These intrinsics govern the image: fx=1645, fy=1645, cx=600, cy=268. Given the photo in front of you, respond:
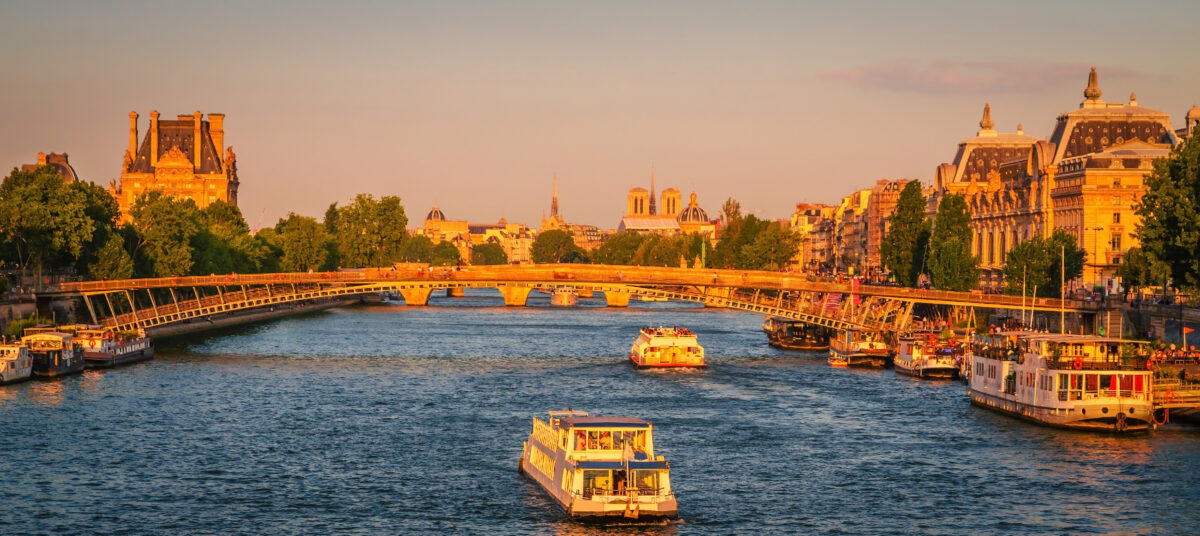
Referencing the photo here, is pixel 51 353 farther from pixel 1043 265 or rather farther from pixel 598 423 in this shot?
pixel 1043 265

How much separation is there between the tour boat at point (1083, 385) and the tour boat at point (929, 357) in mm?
21040

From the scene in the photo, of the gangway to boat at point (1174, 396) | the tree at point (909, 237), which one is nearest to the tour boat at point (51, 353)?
the gangway to boat at point (1174, 396)

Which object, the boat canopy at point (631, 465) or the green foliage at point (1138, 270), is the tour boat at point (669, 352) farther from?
the boat canopy at point (631, 465)

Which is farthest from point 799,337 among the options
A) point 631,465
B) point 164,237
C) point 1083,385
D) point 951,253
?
point 631,465

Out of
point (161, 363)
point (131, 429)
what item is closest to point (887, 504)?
point (131, 429)

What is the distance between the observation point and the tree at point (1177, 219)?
90938 mm

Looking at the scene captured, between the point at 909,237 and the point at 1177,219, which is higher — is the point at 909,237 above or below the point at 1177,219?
above

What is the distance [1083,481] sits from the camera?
200 feet

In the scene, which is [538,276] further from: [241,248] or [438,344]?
[241,248]

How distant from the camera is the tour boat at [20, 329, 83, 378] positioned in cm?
9444

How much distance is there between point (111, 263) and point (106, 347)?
34.9 meters

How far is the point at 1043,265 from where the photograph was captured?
128m

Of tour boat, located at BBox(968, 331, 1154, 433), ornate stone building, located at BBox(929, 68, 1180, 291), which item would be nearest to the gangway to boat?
tour boat, located at BBox(968, 331, 1154, 433)

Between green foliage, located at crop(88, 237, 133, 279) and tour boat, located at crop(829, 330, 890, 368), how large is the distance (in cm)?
6081
